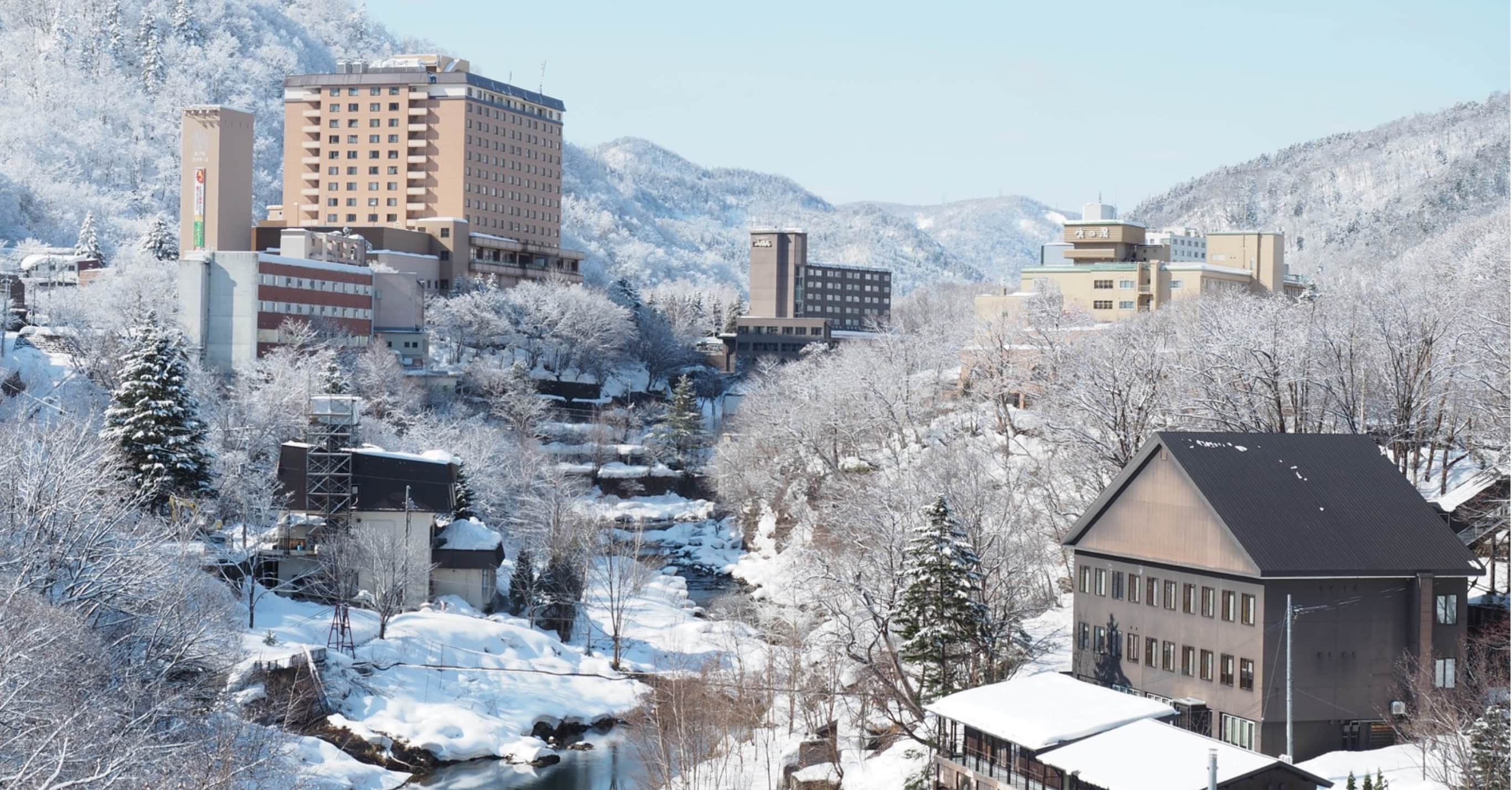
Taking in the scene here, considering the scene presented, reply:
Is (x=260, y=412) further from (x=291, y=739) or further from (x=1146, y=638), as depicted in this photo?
(x=1146, y=638)

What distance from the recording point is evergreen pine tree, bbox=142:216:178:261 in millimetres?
94000

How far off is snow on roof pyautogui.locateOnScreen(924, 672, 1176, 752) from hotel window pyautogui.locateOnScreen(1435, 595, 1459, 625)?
5784 mm

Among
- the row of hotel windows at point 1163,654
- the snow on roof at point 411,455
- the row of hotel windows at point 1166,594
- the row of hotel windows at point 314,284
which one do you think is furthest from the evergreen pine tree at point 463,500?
the row of hotel windows at point 1163,654

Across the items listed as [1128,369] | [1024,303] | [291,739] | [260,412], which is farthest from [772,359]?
[291,739]

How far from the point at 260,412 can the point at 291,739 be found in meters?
29.1

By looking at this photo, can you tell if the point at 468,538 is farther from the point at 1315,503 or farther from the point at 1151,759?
the point at 1151,759

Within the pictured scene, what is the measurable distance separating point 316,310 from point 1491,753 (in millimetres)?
64511

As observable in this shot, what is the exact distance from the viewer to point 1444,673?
28.7m

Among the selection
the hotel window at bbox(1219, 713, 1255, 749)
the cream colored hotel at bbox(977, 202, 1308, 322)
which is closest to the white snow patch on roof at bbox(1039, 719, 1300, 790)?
the hotel window at bbox(1219, 713, 1255, 749)

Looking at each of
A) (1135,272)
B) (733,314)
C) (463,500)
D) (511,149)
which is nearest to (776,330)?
(733,314)

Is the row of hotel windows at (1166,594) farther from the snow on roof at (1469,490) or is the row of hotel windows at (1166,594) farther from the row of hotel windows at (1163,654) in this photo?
the snow on roof at (1469,490)

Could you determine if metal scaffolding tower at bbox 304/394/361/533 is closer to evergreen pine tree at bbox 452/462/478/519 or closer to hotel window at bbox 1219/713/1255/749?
evergreen pine tree at bbox 452/462/478/519

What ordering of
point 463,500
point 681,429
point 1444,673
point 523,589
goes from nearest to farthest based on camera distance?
point 1444,673 → point 523,589 → point 463,500 → point 681,429

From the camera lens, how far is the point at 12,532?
1251 inches
